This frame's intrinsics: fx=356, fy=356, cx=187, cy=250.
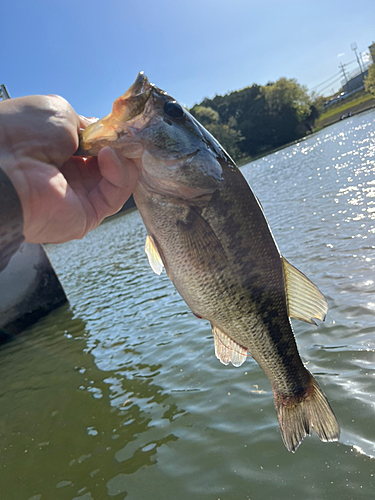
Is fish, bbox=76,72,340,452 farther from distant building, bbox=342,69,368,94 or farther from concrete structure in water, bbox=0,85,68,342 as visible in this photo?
distant building, bbox=342,69,368,94

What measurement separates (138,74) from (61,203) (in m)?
1.08

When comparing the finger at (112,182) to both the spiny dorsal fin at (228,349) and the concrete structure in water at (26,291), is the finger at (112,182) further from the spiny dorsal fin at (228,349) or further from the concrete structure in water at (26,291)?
the concrete structure in water at (26,291)

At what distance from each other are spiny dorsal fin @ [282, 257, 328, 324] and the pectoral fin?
0.61m

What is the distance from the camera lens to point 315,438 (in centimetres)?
371

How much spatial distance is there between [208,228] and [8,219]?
1.24 m

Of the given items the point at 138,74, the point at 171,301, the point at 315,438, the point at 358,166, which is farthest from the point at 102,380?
the point at 358,166

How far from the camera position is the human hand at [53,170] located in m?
2.06

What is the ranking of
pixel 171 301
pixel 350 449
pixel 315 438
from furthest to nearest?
1. pixel 171 301
2. pixel 315 438
3. pixel 350 449

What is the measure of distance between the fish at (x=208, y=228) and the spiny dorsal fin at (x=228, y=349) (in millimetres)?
76

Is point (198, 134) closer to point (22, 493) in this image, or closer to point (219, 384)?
point (219, 384)

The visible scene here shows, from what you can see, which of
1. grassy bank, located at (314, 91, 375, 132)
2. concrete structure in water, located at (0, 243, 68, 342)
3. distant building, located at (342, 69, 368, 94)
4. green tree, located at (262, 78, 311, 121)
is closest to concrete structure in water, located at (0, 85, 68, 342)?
concrete structure in water, located at (0, 243, 68, 342)

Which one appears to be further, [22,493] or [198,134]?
[22,493]

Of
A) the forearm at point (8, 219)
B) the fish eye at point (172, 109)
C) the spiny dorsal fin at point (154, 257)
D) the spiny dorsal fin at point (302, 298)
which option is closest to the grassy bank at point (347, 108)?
the spiny dorsal fin at point (302, 298)

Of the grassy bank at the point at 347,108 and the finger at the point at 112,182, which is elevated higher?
the grassy bank at the point at 347,108
